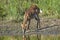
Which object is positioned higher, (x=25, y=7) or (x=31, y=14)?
(x=25, y=7)

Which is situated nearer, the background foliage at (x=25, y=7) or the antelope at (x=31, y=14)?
the antelope at (x=31, y=14)

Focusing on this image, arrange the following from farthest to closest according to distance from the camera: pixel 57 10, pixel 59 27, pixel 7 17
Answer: pixel 7 17 < pixel 57 10 < pixel 59 27

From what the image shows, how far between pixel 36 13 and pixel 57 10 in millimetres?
1529

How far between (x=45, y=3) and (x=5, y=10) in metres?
2.74

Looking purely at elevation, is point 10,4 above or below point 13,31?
above

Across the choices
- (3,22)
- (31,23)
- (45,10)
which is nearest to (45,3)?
(45,10)

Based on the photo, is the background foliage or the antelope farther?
the background foliage

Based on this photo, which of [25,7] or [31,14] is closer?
[31,14]

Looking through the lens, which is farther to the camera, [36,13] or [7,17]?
[7,17]

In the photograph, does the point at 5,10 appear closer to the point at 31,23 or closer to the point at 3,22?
the point at 3,22

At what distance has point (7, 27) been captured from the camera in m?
17.4

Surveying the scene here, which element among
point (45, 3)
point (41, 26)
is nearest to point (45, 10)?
point (45, 3)

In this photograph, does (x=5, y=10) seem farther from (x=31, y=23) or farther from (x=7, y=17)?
(x=31, y=23)

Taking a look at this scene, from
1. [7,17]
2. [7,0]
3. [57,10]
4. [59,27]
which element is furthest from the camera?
[7,0]
